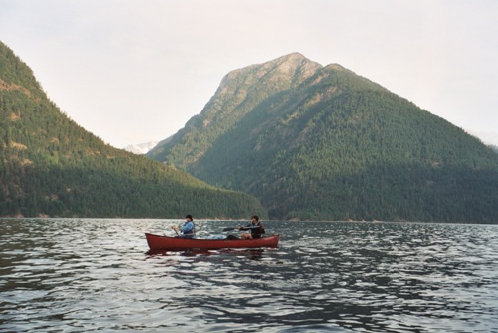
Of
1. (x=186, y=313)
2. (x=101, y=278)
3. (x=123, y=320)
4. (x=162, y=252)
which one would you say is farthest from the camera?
(x=162, y=252)

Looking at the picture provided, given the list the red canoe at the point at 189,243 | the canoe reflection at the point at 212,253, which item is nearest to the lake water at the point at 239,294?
the canoe reflection at the point at 212,253

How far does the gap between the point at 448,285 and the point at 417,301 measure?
7.41 m

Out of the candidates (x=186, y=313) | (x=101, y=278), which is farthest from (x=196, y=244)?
(x=186, y=313)

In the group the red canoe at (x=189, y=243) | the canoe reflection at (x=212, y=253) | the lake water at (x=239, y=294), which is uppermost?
the red canoe at (x=189, y=243)

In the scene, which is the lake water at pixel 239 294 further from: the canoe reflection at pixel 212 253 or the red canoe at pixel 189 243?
the red canoe at pixel 189 243

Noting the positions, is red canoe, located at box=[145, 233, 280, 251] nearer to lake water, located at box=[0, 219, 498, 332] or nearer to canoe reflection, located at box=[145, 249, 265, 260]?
canoe reflection, located at box=[145, 249, 265, 260]

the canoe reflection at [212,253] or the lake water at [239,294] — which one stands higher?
the canoe reflection at [212,253]

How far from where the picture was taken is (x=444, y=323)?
21.4m

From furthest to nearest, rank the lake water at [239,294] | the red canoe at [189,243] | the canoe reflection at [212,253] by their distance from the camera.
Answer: the red canoe at [189,243]
the canoe reflection at [212,253]
the lake water at [239,294]

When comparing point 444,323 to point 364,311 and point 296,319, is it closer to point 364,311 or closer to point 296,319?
point 364,311

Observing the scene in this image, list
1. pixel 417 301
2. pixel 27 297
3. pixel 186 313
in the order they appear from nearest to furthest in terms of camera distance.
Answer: pixel 186 313 < pixel 27 297 < pixel 417 301

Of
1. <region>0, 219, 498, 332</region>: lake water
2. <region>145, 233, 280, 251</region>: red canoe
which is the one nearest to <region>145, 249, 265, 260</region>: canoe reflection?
<region>145, 233, 280, 251</region>: red canoe

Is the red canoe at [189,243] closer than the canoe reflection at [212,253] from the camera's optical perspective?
No

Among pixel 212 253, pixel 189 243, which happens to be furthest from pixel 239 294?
pixel 189 243
